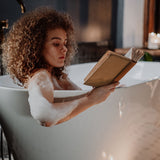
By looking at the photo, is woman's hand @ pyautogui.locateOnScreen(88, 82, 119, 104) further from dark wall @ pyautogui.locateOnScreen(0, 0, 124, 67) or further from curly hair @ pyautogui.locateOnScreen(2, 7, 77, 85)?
dark wall @ pyautogui.locateOnScreen(0, 0, 124, 67)

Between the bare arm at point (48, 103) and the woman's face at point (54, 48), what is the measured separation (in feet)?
0.31

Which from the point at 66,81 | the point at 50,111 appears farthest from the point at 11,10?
the point at 50,111

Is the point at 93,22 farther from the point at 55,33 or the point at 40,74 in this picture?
the point at 40,74

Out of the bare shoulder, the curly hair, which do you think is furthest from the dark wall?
the bare shoulder

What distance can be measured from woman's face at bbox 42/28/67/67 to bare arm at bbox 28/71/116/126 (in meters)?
0.09

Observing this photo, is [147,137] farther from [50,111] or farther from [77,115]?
[50,111]

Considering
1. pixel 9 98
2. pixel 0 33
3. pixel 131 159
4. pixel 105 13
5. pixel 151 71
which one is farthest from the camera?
pixel 105 13

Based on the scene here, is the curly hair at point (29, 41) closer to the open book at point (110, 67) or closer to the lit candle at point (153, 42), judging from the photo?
the open book at point (110, 67)

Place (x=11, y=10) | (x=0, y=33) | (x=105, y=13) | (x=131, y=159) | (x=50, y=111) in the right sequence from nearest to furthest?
(x=50, y=111)
(x=131, y=159)
(x=0, y=33)
(x=11, y=10)
(x=105, y=13)

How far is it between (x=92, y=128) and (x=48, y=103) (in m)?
0.34

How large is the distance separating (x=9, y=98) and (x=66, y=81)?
0.26 m

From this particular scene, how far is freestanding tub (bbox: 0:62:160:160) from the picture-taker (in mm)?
1088

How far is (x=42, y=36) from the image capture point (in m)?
1.00

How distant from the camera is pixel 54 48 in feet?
3.33
